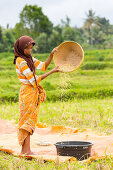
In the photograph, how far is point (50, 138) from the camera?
15.0 ft

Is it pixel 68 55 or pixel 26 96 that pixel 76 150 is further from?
pixel 68 55

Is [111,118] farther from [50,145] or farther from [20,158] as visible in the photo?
[20,158]

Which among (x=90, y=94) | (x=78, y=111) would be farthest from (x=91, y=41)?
(x=78, y=111)

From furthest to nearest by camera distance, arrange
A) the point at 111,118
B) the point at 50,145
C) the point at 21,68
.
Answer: the point at 111,118 < the point at 50,145 < the point at 21,68

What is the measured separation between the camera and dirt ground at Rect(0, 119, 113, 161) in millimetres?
3802

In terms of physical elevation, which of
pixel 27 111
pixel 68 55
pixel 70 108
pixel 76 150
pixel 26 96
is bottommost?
pixel 70 108

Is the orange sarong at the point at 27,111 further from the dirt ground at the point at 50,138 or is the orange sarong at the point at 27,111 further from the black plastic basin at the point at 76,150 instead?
the black plastic basin at the point at 76,150

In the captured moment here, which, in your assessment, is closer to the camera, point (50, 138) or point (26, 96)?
point (26, 96)

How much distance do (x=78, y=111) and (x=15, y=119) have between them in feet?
4.02

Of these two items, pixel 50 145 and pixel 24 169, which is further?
pixel 50 145

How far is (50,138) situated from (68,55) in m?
1.23

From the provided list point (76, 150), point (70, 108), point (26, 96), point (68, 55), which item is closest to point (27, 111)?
point (26, 96)

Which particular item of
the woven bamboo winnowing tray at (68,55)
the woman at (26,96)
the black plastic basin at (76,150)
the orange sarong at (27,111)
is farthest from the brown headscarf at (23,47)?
the black plastic basin at (76,150)

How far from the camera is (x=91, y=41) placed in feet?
122
